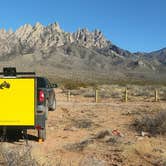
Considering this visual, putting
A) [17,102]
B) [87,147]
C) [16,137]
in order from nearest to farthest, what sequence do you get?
1. [87,147]
2. [17,102]
3. [16,137]

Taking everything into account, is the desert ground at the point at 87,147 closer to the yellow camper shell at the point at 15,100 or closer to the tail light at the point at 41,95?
the yellow camper shell at the point at 15,100

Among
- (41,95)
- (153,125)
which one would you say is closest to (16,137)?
(41,95)

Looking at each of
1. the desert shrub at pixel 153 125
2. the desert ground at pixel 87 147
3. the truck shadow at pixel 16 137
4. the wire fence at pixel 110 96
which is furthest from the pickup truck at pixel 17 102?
the wire fence at pixel 110 96

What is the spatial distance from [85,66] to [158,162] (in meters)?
186

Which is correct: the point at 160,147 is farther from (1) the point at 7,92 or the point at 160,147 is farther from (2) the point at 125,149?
(1) the point at 7,92

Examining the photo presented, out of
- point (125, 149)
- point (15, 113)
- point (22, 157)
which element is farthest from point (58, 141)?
point (22, 157)

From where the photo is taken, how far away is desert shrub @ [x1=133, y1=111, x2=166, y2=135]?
13.6 meters

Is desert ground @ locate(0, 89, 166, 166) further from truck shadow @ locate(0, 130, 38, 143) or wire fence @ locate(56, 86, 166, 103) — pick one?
wire fence @ locate(56, 86, 166, 103)

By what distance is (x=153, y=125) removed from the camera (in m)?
14.2

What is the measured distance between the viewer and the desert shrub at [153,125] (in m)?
13.6

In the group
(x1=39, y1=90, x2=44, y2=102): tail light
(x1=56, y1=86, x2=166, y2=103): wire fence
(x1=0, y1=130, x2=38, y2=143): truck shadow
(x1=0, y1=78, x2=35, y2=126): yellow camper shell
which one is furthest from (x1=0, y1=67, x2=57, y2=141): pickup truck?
(x1=56, y1=86, x2=166, y2=103): wire fence

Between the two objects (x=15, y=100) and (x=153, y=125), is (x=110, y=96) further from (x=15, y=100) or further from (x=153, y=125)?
(x=15, y=100)

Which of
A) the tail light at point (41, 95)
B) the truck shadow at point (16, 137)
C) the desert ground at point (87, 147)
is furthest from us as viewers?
the truck shadow at point (16, 137)

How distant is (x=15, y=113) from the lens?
1099 cm
